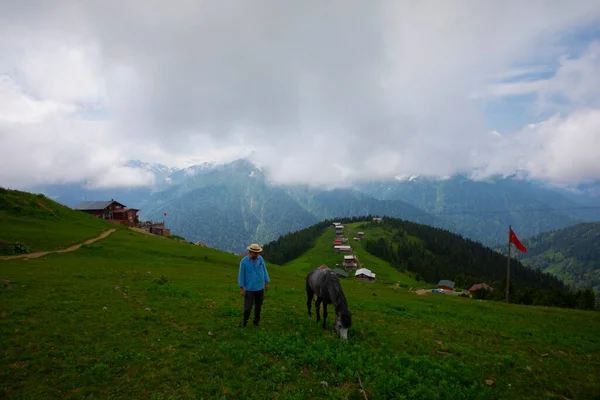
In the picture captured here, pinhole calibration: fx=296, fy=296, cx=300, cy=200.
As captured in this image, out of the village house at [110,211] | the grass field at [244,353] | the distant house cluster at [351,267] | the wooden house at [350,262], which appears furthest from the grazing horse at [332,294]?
the wooden house at [350,262]

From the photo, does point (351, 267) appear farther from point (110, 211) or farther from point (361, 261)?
point (110, 211)

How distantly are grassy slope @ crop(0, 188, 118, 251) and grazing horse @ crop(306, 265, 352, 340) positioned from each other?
3848 centimetres

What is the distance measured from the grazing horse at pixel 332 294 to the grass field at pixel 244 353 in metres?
0.71

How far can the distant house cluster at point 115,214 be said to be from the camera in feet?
311

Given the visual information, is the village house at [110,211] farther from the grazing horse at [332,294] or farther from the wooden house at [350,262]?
the wooden house at [350,262]

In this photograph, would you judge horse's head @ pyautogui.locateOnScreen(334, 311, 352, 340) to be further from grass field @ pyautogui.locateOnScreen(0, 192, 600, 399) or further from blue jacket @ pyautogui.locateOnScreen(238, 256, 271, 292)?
blue jacket @ pyautogui.locateOnScreen(238, 256, 271, 292)

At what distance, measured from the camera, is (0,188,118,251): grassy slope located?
38.7 m

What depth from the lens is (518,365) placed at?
511 inches

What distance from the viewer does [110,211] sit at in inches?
3846

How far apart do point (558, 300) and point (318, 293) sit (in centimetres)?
9401

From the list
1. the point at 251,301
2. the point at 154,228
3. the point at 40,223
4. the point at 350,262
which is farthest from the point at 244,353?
the point at 350,262

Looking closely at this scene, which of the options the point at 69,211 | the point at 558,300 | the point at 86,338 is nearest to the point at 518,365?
the point at 86,338

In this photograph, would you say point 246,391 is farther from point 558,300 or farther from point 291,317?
point 558,300

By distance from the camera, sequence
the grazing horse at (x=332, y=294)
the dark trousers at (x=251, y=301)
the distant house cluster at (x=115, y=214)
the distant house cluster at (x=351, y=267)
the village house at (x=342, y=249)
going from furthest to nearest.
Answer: the village house at (x=342, y=249)
the distant house cluster at (x=351, y=267)
the distant house cluster at (x=115, y=214)
the dark trousers at (x=251, y=301)
the grazing horse at (x=332, y=294)
